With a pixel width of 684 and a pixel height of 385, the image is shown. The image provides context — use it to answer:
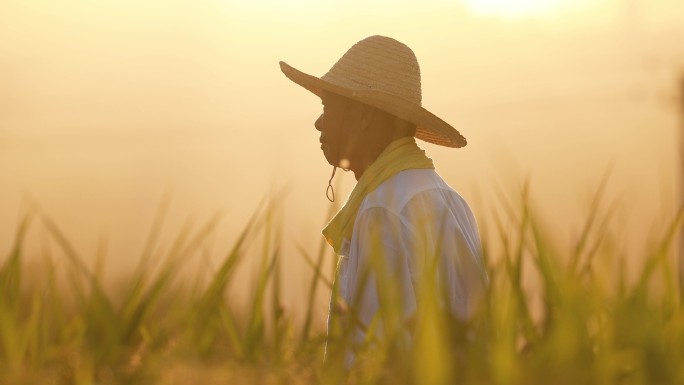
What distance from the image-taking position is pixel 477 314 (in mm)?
2102

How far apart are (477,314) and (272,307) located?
0.47m

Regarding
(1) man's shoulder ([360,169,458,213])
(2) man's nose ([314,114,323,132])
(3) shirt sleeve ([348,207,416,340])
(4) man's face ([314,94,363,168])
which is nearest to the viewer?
(3) shirt sleeve ([348,207,416,340])

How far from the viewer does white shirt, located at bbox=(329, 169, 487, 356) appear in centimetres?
372

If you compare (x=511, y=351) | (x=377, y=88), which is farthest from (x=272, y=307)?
(x=377, y=88)

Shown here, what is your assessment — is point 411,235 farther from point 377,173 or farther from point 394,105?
point 394,105

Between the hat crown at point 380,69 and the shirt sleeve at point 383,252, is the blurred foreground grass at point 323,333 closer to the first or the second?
the shirt sleeve at point 383,252

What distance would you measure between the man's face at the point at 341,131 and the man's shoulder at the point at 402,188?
27cm

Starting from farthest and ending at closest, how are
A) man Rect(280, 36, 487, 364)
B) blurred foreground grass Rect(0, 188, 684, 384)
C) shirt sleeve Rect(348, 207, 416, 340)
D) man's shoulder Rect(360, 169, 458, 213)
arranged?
man's shoulder Rect(360, 169, 458, 213) < man Rect(280, 36, 487, 364) < shirt sleeve Rect(348, 207, 416, 340) < blurred foreground grass Rect(0, 188, 684, 384)

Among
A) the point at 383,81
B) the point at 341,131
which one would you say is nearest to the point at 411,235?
the point at 341,131

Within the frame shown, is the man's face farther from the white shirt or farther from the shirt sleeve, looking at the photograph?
the shirt sleeve

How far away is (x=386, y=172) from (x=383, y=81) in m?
0.68

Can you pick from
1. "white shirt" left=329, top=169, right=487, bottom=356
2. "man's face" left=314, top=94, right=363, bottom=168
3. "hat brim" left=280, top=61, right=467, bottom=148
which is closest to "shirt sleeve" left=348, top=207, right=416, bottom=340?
"white shirt" left=329, top=169, right=487, bottom=356

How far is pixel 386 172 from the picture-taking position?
4.34 meters

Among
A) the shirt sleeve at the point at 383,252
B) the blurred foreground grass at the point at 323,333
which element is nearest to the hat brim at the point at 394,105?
the shirt sleeve at the point at 383,252
